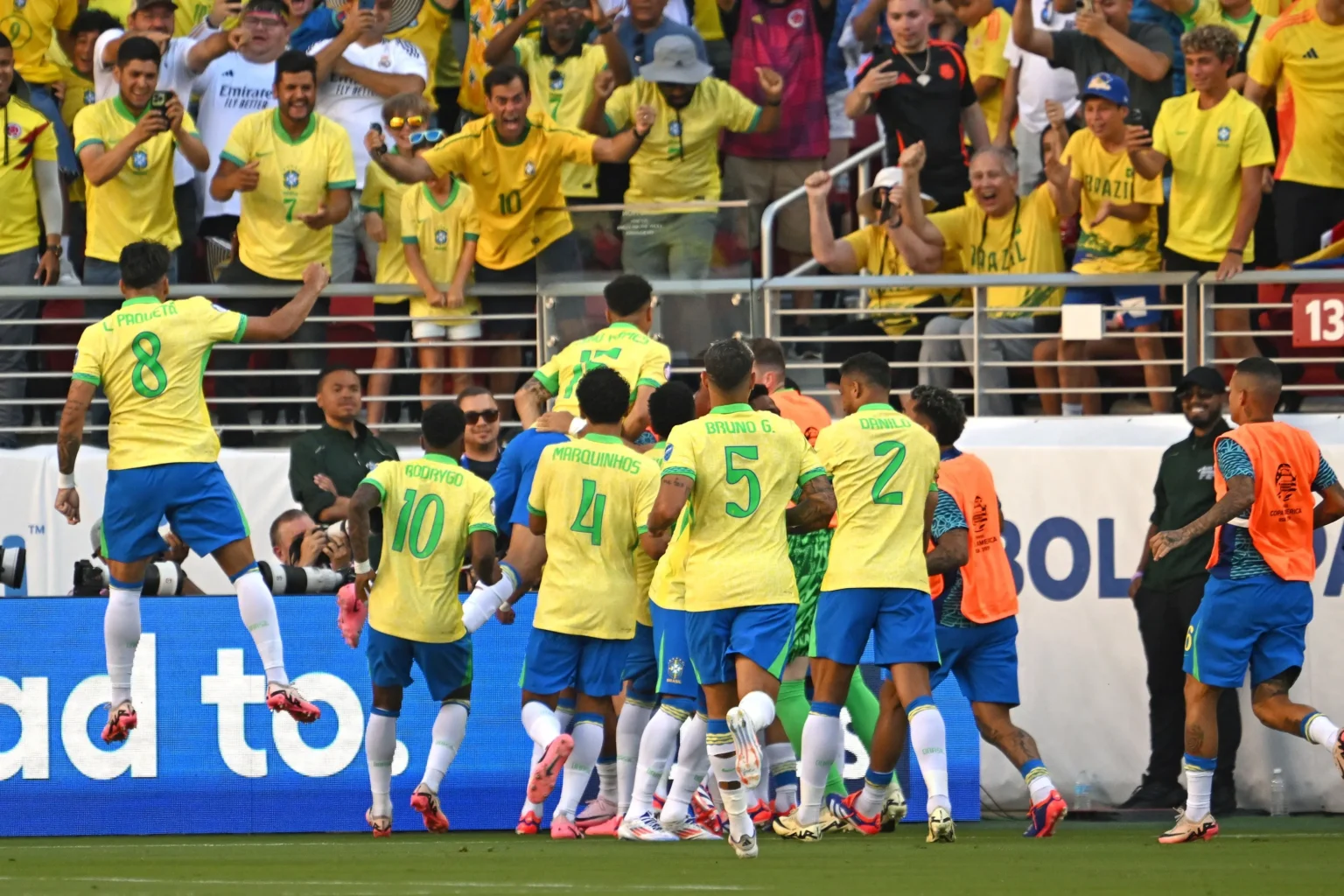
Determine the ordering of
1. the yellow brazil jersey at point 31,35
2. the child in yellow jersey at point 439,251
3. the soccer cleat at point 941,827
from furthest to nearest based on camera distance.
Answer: the yellow brazil jersey at point 31,35 < the child in yellow jersey at point 439,251 < the soccer cleat at point 941,827

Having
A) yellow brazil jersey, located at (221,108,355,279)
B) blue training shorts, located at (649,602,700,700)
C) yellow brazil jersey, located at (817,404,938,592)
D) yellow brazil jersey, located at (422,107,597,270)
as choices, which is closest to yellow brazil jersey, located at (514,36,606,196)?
yellow brazil jersey, located at (422,107,597,270)

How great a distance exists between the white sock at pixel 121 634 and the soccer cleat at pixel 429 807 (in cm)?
165

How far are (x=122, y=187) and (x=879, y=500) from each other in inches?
278

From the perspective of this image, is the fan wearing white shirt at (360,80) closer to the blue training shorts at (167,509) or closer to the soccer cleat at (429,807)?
the blue training shorts at (167,509)

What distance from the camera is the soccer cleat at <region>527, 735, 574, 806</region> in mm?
10047

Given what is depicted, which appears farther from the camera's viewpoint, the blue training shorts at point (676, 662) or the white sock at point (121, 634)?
the white sock at point (121, 634)

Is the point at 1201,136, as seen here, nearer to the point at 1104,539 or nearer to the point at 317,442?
the point at 1104,539

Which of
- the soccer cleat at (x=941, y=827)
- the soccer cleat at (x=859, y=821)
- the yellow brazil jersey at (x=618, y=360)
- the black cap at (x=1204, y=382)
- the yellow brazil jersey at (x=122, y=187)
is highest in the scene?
the yellow brazil jersey at (x=122, y=187)

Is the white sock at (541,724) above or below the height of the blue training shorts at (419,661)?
below


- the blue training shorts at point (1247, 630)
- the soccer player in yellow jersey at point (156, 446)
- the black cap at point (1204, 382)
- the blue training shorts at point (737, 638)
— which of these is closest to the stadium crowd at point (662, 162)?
the black cap at point (1204, 382)

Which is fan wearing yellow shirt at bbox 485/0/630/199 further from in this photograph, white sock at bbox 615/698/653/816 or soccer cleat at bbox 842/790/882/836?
soccer cleat at bbox 842/790/882/836

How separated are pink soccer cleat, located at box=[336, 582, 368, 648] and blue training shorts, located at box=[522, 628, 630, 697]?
950 mm

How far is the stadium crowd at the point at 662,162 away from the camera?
14.0 m

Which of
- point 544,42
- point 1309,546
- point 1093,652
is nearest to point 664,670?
point 1309,546
